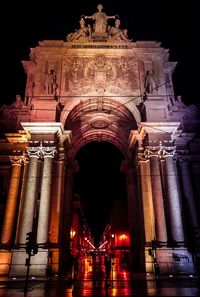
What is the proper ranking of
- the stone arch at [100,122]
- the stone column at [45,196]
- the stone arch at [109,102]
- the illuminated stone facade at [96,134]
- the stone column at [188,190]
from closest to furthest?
the stone column at [45,196] → the illuminated stone facade at [96,134] → the stone column at [188,190] → the stone arch at [109,102] → the stone arch at [100,122]

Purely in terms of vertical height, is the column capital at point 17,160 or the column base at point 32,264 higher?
the column capital at point 17,160

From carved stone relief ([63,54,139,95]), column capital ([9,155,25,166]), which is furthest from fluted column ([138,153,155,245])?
column capital ([9,155,25,166])

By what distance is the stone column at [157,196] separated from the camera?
1912 centimetres

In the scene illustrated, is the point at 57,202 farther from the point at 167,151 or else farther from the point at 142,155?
the point at 167,151

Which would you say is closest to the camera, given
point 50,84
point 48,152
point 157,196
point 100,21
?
point 157,196

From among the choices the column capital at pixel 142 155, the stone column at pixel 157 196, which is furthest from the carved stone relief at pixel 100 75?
the stone column at pixel 157 196

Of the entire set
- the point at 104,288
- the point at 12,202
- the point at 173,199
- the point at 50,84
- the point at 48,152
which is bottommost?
the point at 104,288

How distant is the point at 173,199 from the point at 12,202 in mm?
12574

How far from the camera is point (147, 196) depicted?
2119cm

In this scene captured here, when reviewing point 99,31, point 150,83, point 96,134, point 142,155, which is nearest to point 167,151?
point 142,155

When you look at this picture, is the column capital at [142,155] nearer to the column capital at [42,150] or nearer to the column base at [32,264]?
the column capital at [42,150]

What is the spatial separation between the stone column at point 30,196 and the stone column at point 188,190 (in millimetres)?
12297

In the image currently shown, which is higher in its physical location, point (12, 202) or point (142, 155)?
point (142, 155)

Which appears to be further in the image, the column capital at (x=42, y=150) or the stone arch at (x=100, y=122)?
the stone arch at (x=100, y=122)
